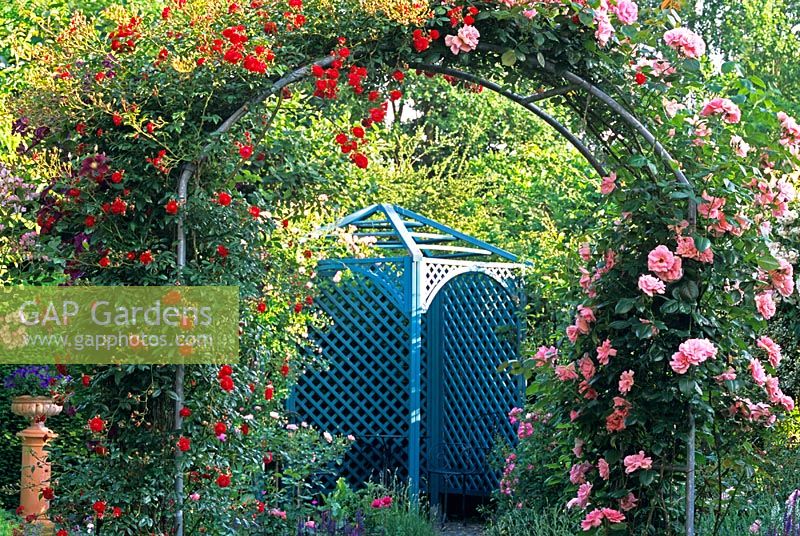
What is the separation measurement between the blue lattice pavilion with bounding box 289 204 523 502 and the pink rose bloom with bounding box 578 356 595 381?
324 cm

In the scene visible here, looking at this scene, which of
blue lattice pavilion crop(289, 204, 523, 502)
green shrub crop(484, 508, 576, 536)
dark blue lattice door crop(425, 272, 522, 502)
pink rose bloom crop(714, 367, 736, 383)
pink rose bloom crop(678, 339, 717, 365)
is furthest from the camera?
dark blue lattice door crop(425, 272, 522, 502)

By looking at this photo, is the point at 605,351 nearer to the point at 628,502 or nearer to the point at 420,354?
the point at 628,502

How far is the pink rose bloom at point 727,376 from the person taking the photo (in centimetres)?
318

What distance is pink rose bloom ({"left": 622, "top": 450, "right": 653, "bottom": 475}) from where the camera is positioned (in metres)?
3.16

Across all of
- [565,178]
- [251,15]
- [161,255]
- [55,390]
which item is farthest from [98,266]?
[565,178]

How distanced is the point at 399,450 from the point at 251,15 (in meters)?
4.32

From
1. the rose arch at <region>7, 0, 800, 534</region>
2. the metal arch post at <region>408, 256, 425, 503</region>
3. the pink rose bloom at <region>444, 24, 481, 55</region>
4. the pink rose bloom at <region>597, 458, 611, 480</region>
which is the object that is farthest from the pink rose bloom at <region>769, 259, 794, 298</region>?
the metal arch post at <region>408, 256, 425, 503</region>

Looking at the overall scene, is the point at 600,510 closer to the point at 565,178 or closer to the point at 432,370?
the point at 432,370

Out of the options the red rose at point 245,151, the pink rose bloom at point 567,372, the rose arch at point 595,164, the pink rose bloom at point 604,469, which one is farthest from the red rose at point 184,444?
the pink rose bloom at point 604,469

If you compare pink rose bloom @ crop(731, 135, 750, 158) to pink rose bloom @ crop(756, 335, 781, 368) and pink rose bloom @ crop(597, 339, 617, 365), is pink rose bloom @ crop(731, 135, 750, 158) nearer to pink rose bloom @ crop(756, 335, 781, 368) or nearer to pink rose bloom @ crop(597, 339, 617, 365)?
Answer: pink rose bloom @ crop(756, 335, 781, 368)

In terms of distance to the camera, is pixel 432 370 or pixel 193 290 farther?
pixel 432 370

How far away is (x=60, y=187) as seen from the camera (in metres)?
3.42

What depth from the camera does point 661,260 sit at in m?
3.12

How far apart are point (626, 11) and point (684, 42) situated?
8.9 inches
